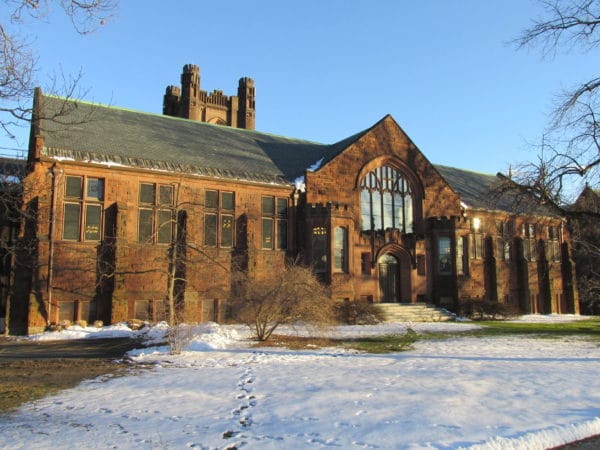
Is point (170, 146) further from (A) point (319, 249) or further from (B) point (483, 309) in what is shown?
(B) point (483, 309)

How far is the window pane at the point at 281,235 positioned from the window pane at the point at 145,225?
654cm

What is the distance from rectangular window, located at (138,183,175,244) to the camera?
2353 cm

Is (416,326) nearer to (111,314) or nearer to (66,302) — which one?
(111,314)

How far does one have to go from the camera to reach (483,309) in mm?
29172

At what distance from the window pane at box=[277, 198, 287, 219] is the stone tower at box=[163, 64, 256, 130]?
1119 inches

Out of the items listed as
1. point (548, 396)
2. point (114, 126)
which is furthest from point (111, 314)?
point (548, 396)

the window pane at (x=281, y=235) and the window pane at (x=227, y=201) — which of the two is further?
the window pane at (x=281, y=235)

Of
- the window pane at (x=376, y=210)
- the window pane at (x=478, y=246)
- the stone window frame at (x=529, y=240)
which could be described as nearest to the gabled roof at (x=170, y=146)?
the window pane at (x=376, y=210)

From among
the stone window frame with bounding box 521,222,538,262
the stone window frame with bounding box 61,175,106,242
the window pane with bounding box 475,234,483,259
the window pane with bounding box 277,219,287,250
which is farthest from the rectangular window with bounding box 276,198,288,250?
the stone window frame with bounding box 521,222,538,262

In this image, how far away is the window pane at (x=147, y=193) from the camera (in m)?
23.7

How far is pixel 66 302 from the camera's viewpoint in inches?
844

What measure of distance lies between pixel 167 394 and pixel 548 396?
21.9 ft

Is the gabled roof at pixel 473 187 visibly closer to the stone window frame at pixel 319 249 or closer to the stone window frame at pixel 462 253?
the stone window frame at pixel 462 253

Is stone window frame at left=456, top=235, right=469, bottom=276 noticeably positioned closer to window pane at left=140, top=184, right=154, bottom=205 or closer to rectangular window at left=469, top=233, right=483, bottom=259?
rectangular window at left=469, top=233, right=483, bottom=259
